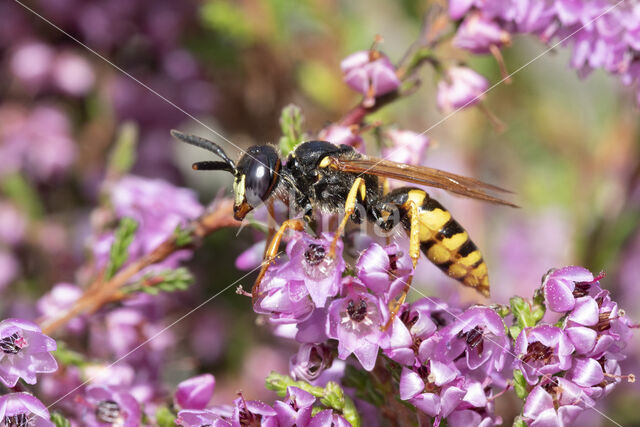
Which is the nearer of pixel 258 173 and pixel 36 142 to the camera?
pixel 258 173

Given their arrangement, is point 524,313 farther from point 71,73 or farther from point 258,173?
point 71,73

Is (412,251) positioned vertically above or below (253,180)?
below

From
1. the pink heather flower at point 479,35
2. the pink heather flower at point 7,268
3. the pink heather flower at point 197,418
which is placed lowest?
the pink heather flower at point 7,268

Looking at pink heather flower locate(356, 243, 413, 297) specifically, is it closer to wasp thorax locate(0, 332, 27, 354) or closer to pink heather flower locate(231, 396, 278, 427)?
pink heather flower locate(231, 396, 278, 427)

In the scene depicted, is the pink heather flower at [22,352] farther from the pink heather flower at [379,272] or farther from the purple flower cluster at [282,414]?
the pink heather flower at [379,272]

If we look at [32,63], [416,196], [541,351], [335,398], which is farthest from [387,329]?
[32,63]

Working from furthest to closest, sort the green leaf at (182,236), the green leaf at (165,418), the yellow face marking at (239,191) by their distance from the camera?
the green leaf at (182,236) → the yellow face marking at (239,191) → the green leaf at (165,418)


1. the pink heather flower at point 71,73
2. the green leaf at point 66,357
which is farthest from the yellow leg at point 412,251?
the pink heather flower at point 71,73
